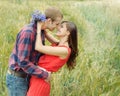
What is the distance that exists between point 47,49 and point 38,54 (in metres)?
0.13

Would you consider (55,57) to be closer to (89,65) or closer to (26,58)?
(26,58)

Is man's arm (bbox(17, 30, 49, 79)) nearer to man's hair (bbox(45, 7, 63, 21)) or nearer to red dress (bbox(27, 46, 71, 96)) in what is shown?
red dress (bbox(27, 46, 71, 96))

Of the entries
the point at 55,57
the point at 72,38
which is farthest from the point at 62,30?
the point at 55,57

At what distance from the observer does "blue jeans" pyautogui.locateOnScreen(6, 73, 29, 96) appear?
3.38 metres

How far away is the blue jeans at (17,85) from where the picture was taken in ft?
11.1

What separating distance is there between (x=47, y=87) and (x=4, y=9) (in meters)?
5.73

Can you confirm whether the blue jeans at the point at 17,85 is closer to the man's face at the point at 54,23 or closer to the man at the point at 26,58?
the man at the point at 26,58

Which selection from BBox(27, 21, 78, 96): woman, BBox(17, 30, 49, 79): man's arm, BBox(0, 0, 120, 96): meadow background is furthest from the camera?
BBox(0, 0, 120, 96): meadow background

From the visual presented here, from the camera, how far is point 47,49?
10.9 feet

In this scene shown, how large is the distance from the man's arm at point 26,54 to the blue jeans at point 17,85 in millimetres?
134

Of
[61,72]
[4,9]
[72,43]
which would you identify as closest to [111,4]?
[4,9]

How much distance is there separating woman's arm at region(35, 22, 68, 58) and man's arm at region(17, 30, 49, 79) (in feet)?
0.20

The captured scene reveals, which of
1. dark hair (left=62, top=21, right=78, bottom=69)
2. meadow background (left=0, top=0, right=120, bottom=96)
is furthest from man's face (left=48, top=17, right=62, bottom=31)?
meadow background (left=0, top=0, right=120, bottom=96)

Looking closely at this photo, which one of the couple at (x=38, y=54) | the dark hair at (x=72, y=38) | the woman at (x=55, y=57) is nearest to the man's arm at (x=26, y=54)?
the couple at (x=38, y=54)
